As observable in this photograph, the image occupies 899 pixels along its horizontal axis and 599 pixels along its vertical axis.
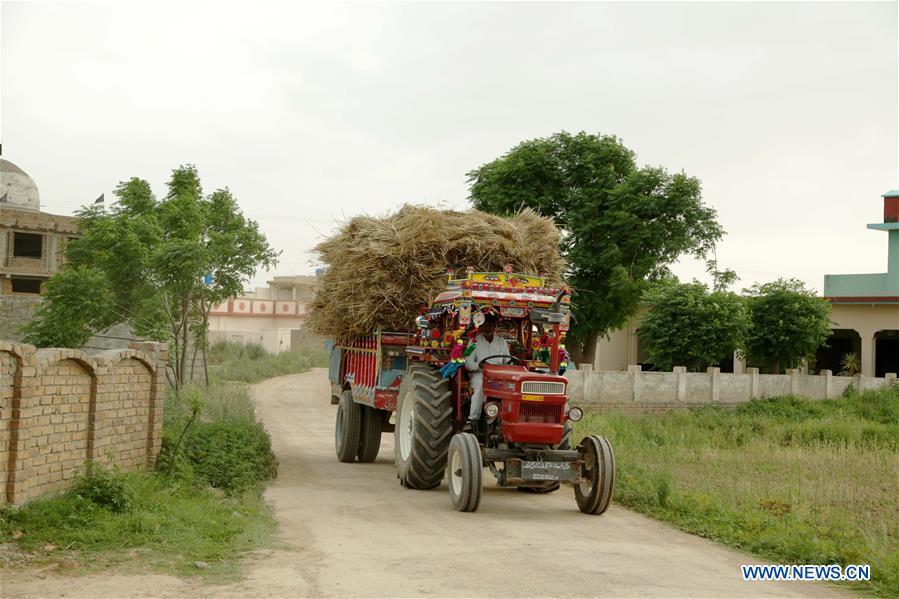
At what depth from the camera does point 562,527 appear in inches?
441

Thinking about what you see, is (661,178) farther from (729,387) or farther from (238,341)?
(238,341)

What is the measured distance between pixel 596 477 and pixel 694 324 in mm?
23942

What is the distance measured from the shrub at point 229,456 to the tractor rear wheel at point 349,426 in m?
2.13

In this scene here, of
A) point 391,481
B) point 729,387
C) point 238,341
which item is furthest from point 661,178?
point 238,341

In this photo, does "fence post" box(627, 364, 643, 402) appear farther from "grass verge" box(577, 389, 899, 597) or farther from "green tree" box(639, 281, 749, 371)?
"green tree" box(639, 281, 749, 371)

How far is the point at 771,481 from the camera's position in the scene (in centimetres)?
1628

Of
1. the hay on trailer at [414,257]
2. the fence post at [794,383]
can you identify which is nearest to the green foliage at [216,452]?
the hay on trailer at [414,257]

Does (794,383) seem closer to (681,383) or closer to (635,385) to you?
(681,383)

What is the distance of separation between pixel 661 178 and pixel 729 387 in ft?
26.5

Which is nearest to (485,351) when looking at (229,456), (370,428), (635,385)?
(229,456)

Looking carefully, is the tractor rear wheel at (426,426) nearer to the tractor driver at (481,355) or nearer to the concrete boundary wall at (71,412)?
the tractor driver at (481,355)

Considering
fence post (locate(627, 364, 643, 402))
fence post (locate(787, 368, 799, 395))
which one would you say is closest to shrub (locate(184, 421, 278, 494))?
fence post (locate(627, 364, 643, 402))

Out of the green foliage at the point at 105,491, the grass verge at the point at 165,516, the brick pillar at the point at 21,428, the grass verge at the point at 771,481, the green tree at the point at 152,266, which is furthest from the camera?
the green tree at the point at 152,266

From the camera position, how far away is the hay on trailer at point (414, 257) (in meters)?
Answer: 14.6
